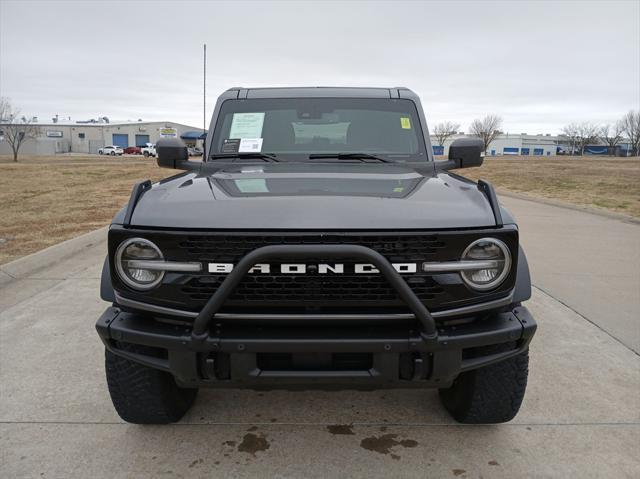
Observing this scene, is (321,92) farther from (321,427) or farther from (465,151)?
(321,427)

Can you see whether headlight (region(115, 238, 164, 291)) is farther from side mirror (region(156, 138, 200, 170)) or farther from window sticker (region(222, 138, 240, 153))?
window sticker (region(222, 138, 240, 153))

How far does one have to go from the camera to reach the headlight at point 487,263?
2285 mm

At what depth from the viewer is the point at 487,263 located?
229 cm

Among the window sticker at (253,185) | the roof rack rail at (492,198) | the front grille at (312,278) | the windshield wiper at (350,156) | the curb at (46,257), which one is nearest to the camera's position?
the front grille at (312,278)

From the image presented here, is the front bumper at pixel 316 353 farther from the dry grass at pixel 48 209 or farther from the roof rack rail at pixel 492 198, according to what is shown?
the dry grass at pixel 48 209

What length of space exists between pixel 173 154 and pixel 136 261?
4.62 feet

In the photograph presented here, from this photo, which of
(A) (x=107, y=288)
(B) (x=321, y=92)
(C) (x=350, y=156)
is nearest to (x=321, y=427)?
(A) (x=107, y=288)

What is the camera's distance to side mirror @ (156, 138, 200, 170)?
351 cm

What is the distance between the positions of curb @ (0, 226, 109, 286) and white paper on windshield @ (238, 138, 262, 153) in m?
3.54

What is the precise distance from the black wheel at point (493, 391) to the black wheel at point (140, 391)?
1.50 meters

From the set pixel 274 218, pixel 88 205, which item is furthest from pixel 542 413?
pixel 88 205

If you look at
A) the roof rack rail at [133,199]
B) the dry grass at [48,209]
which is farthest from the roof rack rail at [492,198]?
the dry grass at [48,209]

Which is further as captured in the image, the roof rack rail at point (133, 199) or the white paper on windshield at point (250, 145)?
the white paper on windshield at point (250, 145)

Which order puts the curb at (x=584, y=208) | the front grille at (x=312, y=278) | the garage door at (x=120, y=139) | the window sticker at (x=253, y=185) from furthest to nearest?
the garage door at (x=120, y=139) < the curb at (x=584, y=208) < the window sticker at (x=253, y=185) < the front grille at (x=312, y=278)
